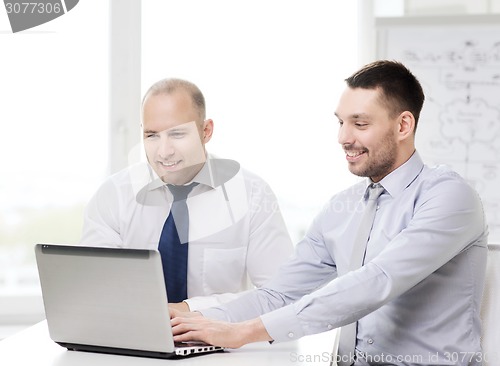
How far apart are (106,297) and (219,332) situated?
0.24 metres

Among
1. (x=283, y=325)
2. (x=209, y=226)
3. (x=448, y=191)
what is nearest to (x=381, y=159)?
(x=448, y=191)

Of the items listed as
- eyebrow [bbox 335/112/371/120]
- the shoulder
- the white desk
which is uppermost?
eyebrow [bbox 335/112/371/120]

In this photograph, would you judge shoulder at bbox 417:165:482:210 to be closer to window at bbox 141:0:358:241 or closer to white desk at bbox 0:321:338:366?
white desk at bbox 0:321:338:366

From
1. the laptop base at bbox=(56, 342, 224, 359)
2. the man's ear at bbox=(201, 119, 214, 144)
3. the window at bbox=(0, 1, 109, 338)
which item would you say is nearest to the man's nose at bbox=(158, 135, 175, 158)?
the man's ear at bbox=(201, 119, 214, 144)

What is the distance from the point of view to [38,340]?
1.58 metres

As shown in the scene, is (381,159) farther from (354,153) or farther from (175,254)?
(175,254)

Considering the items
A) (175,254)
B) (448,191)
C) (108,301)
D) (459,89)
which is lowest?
(175,254)

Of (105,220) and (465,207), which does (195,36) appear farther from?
(465,207)

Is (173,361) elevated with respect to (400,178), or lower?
lower

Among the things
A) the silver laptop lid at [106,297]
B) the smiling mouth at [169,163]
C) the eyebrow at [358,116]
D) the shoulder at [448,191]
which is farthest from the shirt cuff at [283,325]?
the smiling mouth at [169,163]

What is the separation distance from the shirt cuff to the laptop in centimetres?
11

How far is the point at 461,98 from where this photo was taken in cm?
287

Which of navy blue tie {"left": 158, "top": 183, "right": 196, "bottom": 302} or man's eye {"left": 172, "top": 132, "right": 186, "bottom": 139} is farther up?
man's eye {"left": 172, "top": 132, "right": 186, "bottom": 139}

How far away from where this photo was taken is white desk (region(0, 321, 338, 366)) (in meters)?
1.39
